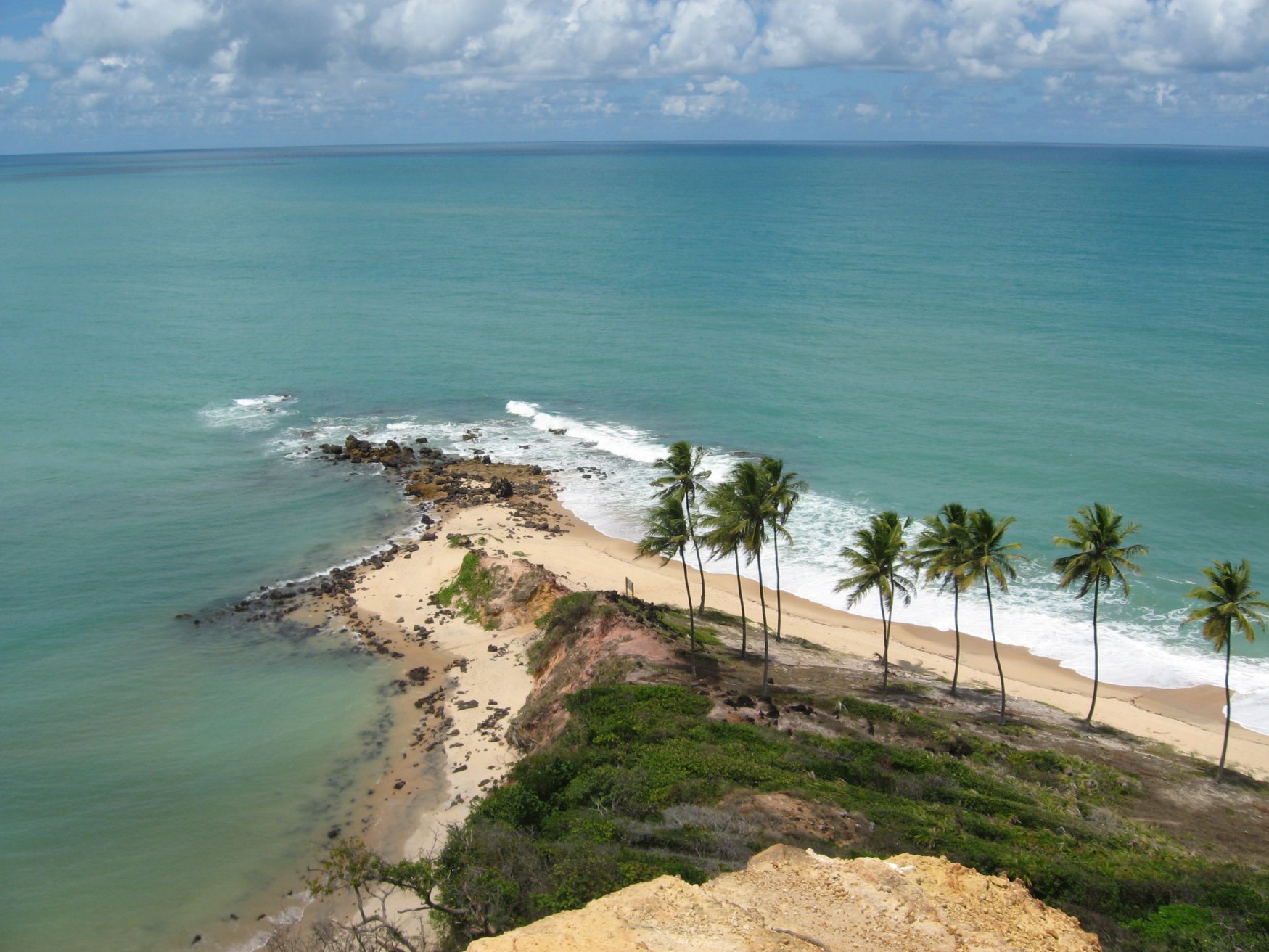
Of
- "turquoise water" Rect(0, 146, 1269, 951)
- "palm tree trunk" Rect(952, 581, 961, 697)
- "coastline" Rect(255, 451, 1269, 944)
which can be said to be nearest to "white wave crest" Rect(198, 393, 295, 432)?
"turquoise water" Rect(0, 146, 1269, 951)

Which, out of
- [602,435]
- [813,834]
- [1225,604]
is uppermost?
[1225,604]

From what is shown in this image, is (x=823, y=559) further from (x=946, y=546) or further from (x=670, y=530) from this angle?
(x=670, y=530)

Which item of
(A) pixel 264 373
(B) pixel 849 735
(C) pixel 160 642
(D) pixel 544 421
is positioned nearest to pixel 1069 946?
(B) pixel 849 735

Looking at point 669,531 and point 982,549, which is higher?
point 669,531

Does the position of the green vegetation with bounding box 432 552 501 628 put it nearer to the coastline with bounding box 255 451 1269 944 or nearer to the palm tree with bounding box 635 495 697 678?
the coastline with bounding box 255 451 1269 944

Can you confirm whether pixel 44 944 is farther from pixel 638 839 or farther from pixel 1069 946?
pixel 1069 946

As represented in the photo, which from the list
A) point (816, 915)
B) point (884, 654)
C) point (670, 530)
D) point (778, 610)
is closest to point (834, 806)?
point (816, 915)
